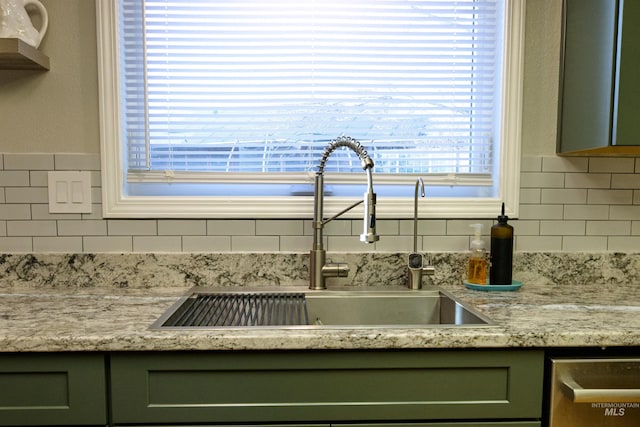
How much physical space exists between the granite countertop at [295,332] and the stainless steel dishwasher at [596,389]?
48 millimetres

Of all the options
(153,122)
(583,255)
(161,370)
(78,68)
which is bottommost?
(161,370)

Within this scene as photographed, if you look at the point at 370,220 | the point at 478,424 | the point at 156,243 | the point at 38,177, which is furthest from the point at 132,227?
the point at 478,424

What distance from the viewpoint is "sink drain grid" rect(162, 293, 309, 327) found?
1.14 metres

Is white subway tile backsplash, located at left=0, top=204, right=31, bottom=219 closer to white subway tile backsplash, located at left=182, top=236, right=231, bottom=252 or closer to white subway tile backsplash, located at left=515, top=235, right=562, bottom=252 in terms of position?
white subway tile backsplash, located at left=182, top=236, right=231, bottom=252

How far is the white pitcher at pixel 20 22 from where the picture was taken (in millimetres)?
1285

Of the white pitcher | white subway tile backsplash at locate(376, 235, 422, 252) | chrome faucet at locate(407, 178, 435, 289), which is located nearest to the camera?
the white pitcher

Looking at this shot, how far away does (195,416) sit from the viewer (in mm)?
950

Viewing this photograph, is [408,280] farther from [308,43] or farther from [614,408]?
[308,43]

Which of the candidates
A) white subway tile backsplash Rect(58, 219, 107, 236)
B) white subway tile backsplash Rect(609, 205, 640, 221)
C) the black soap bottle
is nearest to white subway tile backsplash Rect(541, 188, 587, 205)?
white subway tile backsplash Rect(609, 205, 640, 221)

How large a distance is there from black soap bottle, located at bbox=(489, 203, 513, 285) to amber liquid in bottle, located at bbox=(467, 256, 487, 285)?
28mm

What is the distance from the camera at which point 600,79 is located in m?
1.28

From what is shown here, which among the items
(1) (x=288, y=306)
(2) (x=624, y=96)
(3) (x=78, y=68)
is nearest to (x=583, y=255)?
(2) (x=624, y=96)

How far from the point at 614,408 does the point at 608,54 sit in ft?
3.09

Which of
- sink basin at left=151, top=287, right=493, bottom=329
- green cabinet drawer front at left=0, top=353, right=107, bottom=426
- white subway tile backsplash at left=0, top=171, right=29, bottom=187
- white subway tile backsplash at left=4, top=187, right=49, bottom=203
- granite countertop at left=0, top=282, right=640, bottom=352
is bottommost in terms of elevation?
green cabinet drawer front at left=0, top=353, right=107, bottom=426
